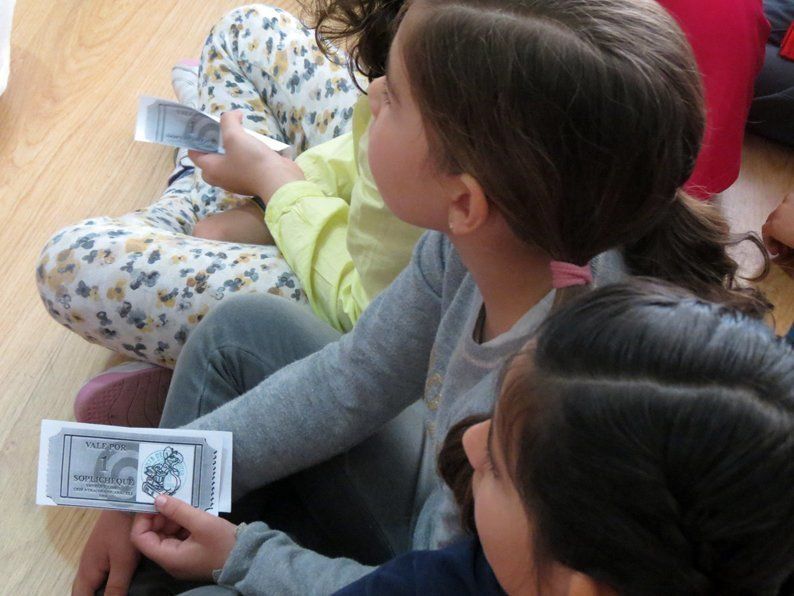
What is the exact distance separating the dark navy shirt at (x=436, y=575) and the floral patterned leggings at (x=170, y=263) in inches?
23.8

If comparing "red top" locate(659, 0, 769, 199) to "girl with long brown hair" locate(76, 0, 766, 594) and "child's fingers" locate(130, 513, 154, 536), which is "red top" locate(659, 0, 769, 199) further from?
"child's fingers" locate(130, 513, 154, 536)

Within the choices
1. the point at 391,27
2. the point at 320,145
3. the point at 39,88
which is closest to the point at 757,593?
the point at 391,27

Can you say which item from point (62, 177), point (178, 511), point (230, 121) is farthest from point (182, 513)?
point (62, 177)

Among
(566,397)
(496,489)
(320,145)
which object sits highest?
(566,397)

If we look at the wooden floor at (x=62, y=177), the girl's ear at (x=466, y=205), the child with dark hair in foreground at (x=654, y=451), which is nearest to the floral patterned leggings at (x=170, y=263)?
the wooden floor at (x=62, y=177)

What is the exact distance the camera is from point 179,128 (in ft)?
5.23

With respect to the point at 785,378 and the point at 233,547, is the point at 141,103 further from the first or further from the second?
the point at 785,378

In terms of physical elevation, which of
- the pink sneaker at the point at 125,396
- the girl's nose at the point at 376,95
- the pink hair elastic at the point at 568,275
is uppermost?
the girl's nose at the point at 376,95

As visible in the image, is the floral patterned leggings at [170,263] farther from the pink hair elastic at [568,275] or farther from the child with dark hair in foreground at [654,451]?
the child with dark hair in foreground at [654,451]

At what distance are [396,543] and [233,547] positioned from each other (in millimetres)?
195

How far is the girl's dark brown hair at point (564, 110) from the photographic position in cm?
80

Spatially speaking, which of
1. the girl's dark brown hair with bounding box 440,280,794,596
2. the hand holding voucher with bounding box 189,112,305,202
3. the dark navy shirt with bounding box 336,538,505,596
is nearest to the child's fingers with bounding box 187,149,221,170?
the hand holding voucher with bounding box 189,112,305,202

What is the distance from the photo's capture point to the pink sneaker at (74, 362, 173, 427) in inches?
57.6

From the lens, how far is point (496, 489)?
2.47ft
